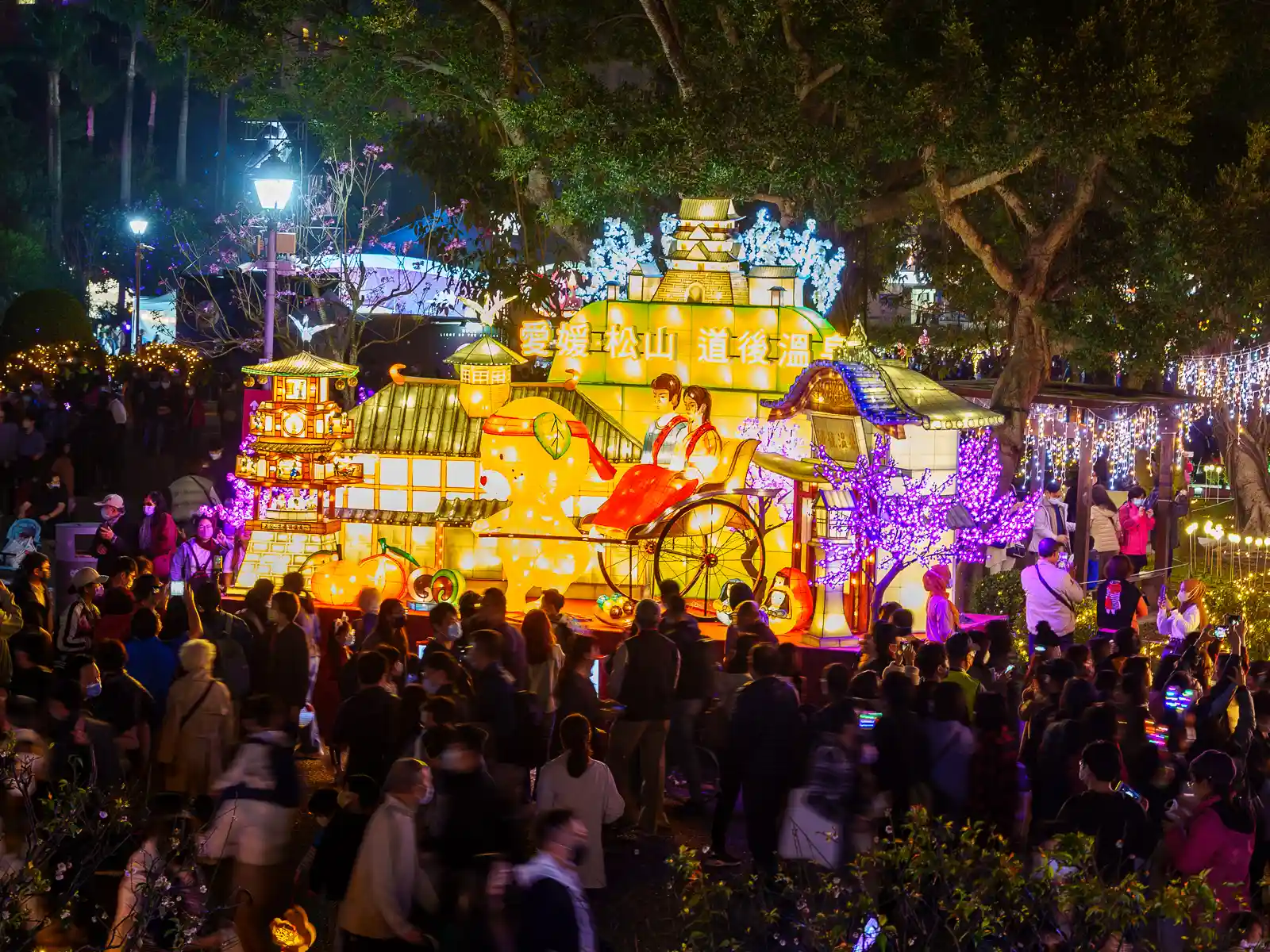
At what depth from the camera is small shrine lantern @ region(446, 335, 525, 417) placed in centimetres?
1670

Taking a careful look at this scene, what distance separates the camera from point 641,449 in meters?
16.8

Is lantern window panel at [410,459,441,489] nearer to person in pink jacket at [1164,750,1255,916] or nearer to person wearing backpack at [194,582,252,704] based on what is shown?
person wearing backpack at [194,582,252,704]

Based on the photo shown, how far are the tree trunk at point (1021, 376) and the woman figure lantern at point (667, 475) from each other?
6661mm

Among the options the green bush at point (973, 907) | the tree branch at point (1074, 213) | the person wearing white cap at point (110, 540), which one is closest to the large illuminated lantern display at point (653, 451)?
the person wearing white cap at point (110, 540)

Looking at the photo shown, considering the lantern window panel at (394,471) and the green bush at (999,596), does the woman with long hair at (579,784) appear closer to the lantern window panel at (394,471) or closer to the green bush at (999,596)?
the lantern window panel at (394,471)

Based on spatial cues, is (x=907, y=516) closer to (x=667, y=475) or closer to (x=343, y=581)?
(x=667, y=475)

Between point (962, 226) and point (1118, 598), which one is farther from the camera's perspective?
point (962, 226)

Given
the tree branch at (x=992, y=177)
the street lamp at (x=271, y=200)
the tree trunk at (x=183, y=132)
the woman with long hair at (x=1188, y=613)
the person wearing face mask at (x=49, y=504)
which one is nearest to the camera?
the woman with long hair at (x=1188, y=613)

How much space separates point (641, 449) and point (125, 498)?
1106 cm

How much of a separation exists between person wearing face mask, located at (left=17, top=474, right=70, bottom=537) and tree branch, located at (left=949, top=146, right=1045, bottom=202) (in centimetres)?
1116

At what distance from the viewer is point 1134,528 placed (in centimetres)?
1936

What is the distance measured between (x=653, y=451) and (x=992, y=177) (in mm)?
6672

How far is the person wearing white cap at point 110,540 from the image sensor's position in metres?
15.7

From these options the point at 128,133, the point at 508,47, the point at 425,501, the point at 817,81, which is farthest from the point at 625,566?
the point at 128,133
